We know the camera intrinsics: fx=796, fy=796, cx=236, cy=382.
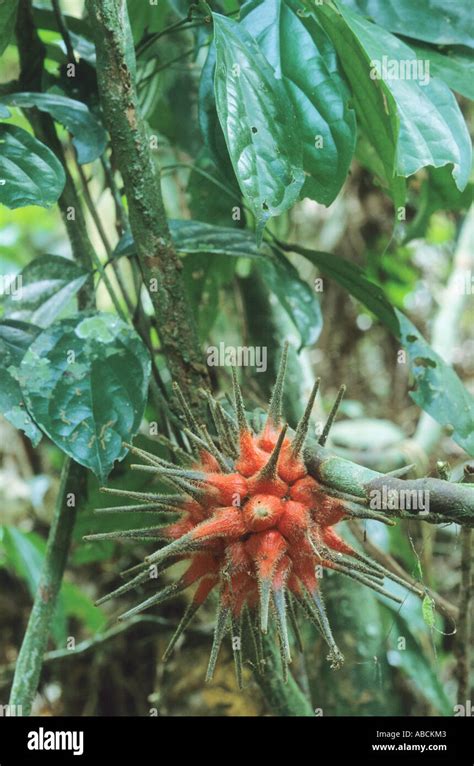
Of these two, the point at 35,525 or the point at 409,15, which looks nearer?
the point at 409,15

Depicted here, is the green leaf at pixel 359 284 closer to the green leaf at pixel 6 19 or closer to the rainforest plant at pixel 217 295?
the rainforest plant at pixel 217 295

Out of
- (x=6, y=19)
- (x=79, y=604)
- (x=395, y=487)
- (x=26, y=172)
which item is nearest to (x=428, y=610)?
(x=395, y=487)

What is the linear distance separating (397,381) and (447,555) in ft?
1.57

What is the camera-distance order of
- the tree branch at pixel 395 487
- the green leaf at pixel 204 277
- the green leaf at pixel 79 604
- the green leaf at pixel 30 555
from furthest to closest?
the green leaf at pixel 79 604 < the green leaf at pixel 30 555 < the green leaf at pixel 204 277 < the tree branch at pixel 395 487

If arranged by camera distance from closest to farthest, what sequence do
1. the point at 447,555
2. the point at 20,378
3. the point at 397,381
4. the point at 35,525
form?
the point at 20,378, the point at 35,525, the point at 447,555, the point at 397,381

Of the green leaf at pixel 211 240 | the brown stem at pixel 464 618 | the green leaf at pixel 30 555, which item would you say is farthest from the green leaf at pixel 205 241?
Answer: the green leaf at pixel 30 555

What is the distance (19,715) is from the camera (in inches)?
31.5

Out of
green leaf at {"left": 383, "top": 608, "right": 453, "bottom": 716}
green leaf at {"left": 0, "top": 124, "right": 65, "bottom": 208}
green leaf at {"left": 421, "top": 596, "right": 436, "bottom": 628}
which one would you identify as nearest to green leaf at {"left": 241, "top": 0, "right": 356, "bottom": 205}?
green leaf at {"left": 0, "top": 124, "right": 65, "bottom": 208}

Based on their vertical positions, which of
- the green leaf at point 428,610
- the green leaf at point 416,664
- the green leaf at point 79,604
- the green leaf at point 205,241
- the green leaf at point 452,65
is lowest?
the green leaf at point 416,664

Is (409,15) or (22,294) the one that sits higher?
(409,15)

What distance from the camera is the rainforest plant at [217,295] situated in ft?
1.90
